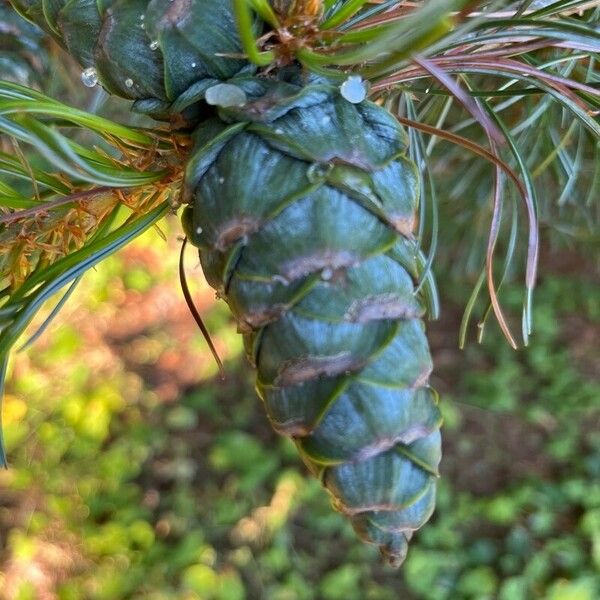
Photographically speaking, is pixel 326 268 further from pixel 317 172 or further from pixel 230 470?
pixel 230 470

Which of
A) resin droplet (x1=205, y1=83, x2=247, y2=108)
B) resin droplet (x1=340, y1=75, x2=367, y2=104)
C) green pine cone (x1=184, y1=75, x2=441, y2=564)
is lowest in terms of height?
green pine cone (x1=184, y1=75, x2=441, y2=564)

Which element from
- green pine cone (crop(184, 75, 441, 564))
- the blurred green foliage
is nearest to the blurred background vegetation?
the blurred green foliage

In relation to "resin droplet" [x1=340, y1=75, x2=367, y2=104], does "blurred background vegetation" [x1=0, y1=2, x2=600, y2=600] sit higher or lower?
lower

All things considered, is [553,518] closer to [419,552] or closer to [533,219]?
[419,552]

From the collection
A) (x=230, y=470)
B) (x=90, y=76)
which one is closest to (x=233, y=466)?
(x=230, y=470)

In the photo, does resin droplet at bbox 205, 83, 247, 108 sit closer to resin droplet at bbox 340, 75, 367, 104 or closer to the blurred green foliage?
resin droplet at bbox 340, 75, 367, 104

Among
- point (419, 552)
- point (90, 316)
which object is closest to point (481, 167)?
point (419, 552)

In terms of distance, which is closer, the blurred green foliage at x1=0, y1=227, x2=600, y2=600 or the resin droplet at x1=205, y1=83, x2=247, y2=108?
the resin droplet at x1=205, y1=83, x2=247, y2=108
